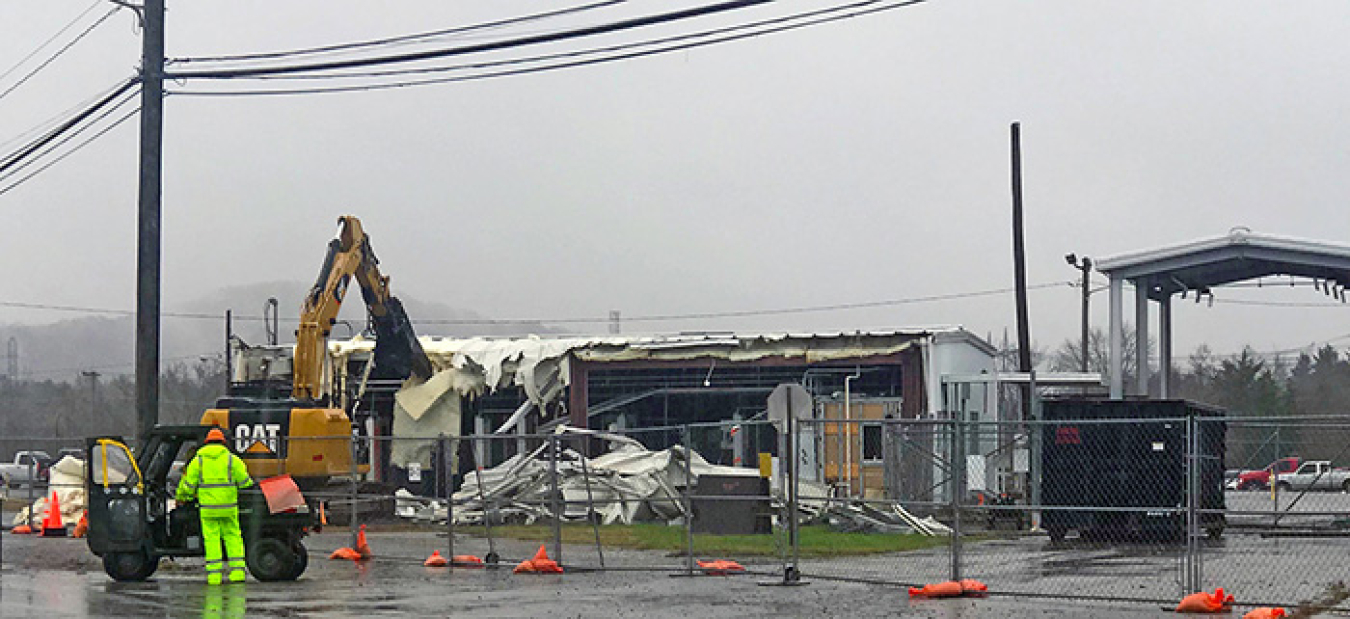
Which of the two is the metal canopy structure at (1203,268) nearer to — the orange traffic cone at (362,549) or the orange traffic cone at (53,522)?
the orange traffic cone at (362,549)

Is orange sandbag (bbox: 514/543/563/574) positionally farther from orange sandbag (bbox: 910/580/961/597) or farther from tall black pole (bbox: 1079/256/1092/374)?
tall black pole (bbox: 1079/256/1092/374)

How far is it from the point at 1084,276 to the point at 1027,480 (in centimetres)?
2995

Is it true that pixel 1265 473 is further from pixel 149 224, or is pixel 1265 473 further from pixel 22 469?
pixel 22 469

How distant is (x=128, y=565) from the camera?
18.8 meters

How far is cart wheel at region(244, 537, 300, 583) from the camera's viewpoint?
18.9m

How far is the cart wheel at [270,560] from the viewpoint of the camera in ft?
61.9

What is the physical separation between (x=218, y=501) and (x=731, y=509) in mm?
9628

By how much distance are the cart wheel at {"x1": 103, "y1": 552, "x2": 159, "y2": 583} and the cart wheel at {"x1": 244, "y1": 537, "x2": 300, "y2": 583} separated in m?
1.20

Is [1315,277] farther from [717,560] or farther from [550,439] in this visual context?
[550,439]

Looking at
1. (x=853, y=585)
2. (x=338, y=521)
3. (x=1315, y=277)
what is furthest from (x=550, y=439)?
(x=1315, y=277)

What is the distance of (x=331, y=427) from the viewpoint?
26.1 metres

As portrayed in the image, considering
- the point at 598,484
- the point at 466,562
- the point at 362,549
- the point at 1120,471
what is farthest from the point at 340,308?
the point at 1120,471

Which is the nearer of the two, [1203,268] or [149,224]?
[149,224]

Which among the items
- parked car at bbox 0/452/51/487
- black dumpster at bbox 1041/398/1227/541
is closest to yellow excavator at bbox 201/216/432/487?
parked car at bbox 0/452/51/487
